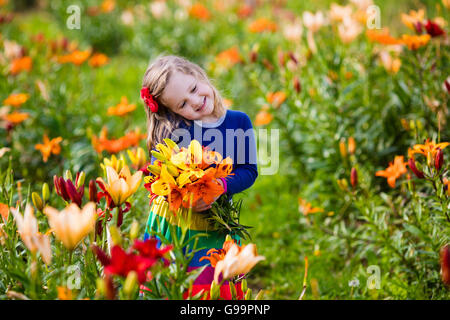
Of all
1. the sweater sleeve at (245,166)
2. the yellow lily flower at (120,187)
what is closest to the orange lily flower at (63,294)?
the yellow lily flower at (120,187)

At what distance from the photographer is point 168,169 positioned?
109cm

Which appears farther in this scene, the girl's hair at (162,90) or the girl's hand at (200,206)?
the girl's hair at (162,90)

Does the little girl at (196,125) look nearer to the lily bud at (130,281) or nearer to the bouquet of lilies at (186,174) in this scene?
the bouquet of lilies at (186,174)

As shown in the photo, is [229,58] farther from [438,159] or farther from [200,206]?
[200,206]

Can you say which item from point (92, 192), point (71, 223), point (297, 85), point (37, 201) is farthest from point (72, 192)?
point (297, 85)

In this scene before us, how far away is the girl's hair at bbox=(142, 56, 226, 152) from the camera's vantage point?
1.41 m

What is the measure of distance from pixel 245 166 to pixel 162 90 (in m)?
0.38

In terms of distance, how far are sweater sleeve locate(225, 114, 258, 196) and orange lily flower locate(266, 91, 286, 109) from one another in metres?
1.19

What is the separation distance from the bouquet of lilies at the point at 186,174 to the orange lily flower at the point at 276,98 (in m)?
1.55

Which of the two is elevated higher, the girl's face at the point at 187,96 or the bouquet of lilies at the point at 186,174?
the girl's face at the point at 187,96

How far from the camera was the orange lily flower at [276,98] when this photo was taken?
8.64 ft

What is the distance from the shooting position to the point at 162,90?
4.64 feet
